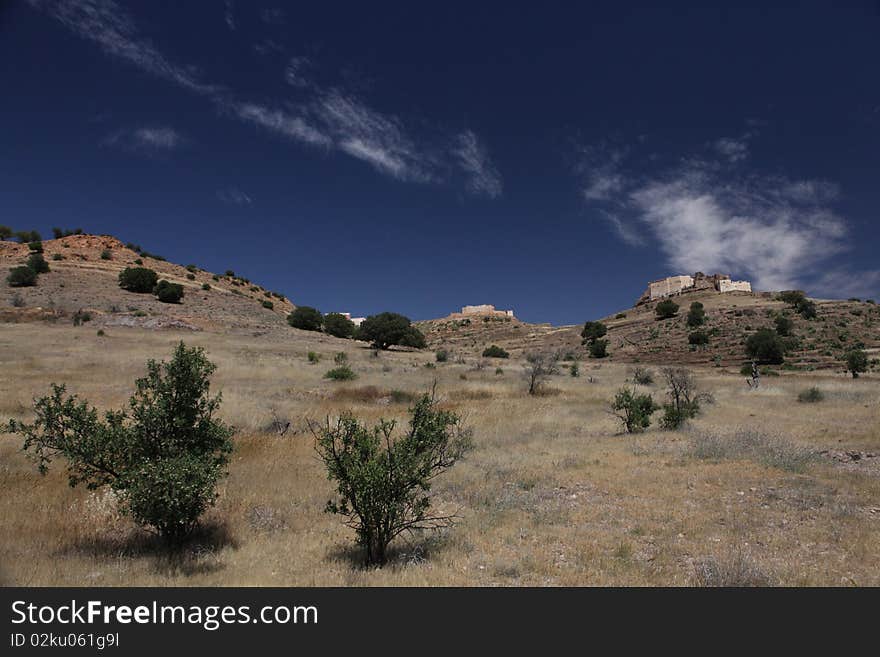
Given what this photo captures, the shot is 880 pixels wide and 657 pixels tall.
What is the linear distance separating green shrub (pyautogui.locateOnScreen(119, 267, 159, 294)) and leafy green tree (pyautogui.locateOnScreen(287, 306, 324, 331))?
1794cm

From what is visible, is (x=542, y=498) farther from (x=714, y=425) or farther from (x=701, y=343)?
(x=701, y=343)

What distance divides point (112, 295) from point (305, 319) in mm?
22416

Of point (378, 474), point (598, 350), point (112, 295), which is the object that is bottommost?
point (378, 474)

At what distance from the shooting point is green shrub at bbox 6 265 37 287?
5188 cm

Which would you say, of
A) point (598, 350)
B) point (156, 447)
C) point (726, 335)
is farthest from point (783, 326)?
point (156, 447)

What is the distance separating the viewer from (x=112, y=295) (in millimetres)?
53938

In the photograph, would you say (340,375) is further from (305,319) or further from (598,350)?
(598,350)

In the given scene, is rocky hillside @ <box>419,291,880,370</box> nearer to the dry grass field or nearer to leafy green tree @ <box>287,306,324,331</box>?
leafy green tree @ <box>287,306,324,331</box>

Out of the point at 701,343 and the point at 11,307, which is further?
the point at 701,343

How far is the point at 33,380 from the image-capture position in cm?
1959

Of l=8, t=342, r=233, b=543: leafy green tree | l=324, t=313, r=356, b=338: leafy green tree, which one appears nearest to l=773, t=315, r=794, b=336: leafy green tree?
l=324, t=313, r=356, b=338: leafy green tree

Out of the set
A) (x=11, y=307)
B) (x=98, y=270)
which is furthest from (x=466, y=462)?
(x=98, y=270)

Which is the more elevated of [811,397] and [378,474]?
[811,397]
